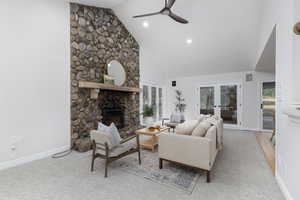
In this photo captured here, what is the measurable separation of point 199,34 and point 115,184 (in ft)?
14.9

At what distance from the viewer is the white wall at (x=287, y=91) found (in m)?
1.63

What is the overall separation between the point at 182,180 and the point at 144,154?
4.02 feet

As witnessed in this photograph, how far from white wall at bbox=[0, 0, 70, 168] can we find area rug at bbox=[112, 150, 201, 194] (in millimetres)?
1771

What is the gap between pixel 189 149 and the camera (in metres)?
2.31

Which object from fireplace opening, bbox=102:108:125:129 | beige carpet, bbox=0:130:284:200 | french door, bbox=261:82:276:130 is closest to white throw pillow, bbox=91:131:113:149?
beige carpet, bbox=0:130:284:200

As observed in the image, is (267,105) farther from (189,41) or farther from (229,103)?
(189,41)

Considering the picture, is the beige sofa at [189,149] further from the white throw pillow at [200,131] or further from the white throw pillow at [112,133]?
the white throw pillow at [112,133]

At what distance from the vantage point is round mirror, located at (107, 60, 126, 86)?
447 centimetres

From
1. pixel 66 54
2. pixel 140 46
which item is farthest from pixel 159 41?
pixel 66 54

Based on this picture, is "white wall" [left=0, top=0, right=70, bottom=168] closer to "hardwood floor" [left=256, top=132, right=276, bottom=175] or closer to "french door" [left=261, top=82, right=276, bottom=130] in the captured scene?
"hardwood floor" [left=256, top=132, right=276, bottom=175]

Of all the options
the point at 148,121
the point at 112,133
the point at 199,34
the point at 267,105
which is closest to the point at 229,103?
the point at 267,105

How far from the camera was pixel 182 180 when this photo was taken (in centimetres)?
224

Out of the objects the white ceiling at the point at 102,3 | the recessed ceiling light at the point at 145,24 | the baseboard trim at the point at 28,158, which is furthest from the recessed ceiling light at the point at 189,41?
the baseboard trim at the point at 28,158

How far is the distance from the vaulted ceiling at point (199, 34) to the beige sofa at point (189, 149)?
3.16 m
